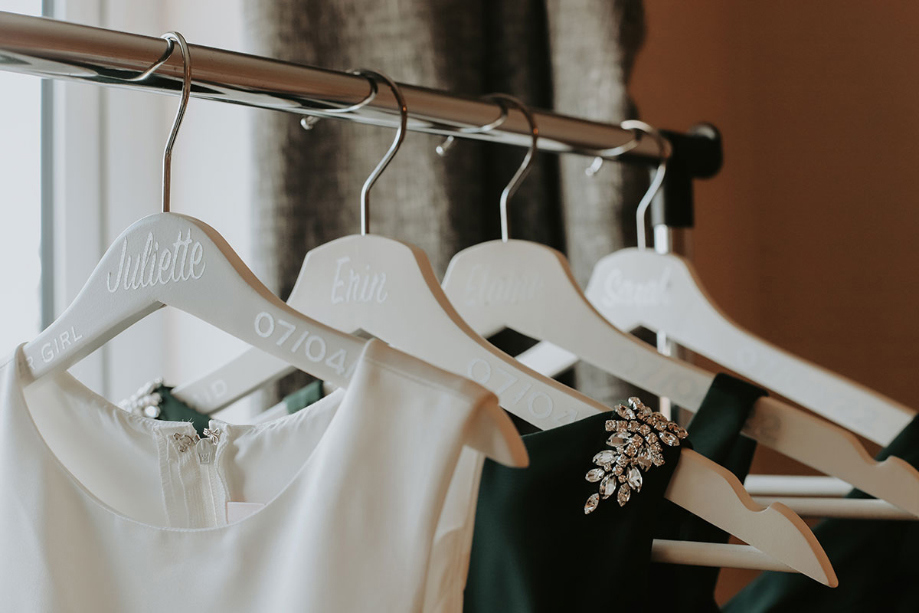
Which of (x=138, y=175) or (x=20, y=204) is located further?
(x=138, y=175)

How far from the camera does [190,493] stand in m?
0.55

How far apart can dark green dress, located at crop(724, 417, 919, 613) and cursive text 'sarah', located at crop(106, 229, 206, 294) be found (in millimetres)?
490

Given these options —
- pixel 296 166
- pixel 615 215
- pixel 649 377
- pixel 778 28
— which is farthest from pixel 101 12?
pixel 778 28

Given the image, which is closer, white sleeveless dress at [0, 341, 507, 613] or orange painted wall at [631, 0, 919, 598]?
white sleeveless dress at [0, 341, 507, 613]

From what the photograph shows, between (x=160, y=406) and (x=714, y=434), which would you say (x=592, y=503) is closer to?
(x=714, y=434)

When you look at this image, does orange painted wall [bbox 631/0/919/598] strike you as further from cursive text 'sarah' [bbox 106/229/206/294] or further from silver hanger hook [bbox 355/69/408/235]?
cursive text 'sarah' [bbox 106/229/206/294]

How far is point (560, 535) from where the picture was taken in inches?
20.2

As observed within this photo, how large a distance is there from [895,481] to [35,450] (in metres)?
0.54

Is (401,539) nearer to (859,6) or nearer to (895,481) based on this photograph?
(895,481)

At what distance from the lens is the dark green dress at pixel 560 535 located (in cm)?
50

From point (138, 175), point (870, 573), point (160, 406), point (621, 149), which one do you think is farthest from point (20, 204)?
point (870, 573)

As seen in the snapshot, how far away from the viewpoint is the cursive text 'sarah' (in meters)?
0.51

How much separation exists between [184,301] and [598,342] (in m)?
0.34

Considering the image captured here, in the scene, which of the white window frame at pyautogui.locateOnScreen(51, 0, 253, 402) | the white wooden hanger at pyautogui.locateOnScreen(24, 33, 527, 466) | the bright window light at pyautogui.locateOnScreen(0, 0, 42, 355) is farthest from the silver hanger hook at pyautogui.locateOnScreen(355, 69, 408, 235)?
the bright window light at pyautogui.locateOnScreen(0, 0, 42, 355)
